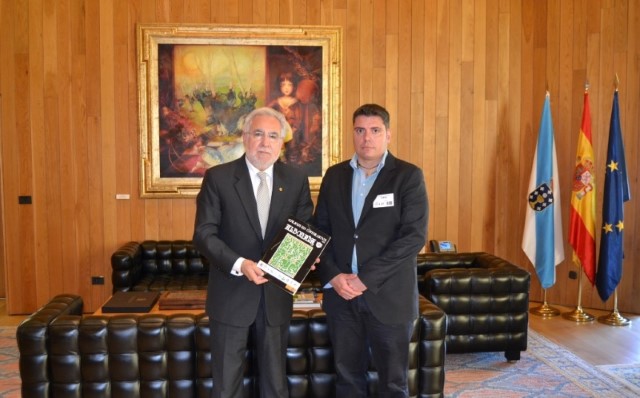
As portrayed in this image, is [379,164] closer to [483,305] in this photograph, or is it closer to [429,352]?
[429,352]

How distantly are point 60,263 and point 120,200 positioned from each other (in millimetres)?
982

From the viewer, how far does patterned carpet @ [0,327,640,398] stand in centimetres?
404

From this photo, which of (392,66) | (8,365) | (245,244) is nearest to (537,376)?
(245,244)

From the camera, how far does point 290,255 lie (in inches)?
103

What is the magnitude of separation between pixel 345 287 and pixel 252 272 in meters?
0.50

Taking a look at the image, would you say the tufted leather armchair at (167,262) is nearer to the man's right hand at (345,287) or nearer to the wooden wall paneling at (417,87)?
the wooden wall paneling at (417,87)

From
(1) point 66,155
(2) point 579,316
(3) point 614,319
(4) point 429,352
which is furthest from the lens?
(1) point 66,155

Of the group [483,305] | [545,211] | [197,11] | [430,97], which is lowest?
[483,305]

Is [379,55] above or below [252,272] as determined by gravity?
above

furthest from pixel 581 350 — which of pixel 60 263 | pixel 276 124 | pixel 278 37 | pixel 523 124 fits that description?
pixel 60 263

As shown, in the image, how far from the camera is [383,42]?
21.8 feet

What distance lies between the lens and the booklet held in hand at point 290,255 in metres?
2.57

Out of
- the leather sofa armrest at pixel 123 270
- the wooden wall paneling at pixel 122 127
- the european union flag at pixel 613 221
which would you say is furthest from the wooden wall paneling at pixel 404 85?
the leather sofa armrest at pixel 123 270

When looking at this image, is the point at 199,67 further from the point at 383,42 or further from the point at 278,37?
the point at 383,42
